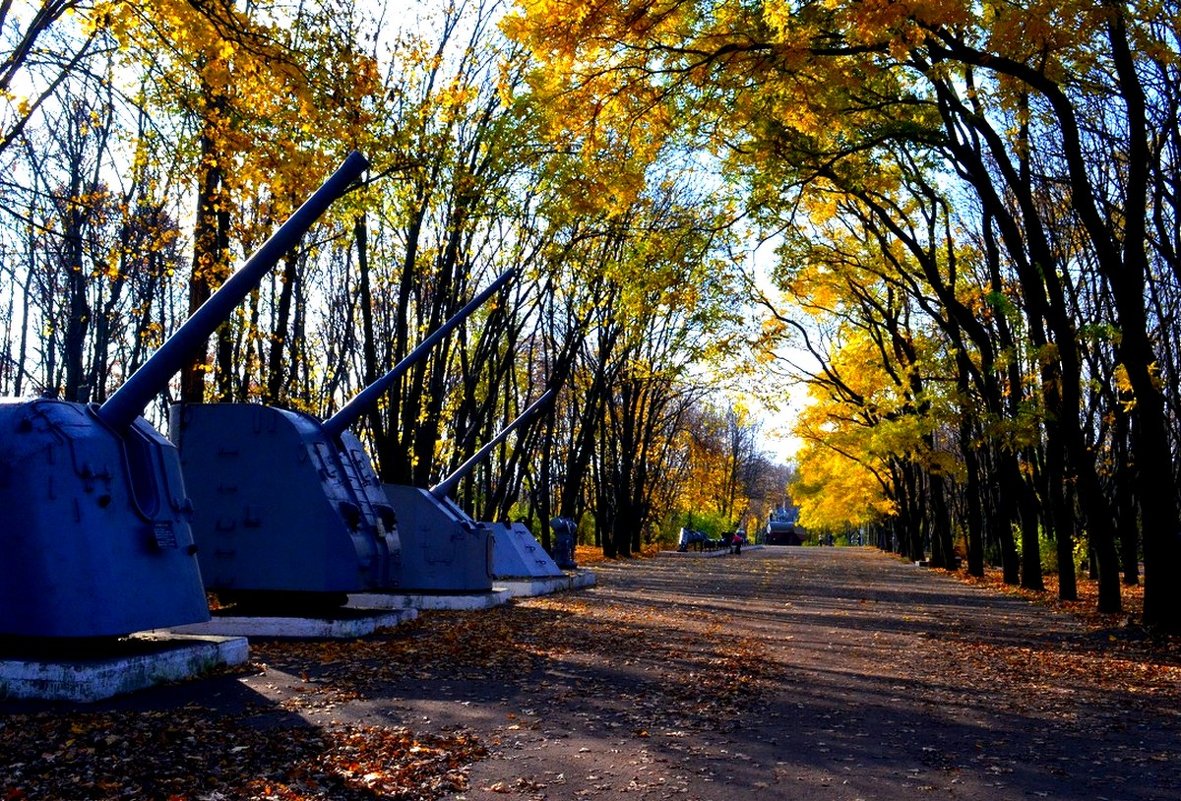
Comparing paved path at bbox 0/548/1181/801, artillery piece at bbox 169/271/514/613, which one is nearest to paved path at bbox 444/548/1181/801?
paved path at bbox 0/548/1181/801

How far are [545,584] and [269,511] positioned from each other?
9.37 meters

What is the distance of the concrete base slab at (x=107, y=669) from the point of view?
6621 millimetres

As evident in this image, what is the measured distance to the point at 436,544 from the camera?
15422 millimetres

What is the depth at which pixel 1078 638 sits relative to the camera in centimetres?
1345

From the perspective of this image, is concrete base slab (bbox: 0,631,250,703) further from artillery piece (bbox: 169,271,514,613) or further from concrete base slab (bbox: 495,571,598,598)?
concrete base slab (bbox: 495,571,598,598)

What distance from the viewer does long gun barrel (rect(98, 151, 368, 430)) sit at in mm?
7543

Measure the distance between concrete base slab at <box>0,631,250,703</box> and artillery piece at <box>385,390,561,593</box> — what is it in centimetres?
718

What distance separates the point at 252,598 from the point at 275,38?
558 centimetres

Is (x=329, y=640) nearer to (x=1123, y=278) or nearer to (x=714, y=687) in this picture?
(x=714, y=687)

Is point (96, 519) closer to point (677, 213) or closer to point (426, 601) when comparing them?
point (426, 601)

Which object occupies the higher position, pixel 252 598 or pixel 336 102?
pixel 336 102

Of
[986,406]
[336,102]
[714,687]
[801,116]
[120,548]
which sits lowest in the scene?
[714,687]

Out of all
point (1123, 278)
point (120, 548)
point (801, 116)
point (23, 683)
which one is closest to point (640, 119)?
point (801, 116)

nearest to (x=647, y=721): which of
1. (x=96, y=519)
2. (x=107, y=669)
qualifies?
(x=107, y=669)
